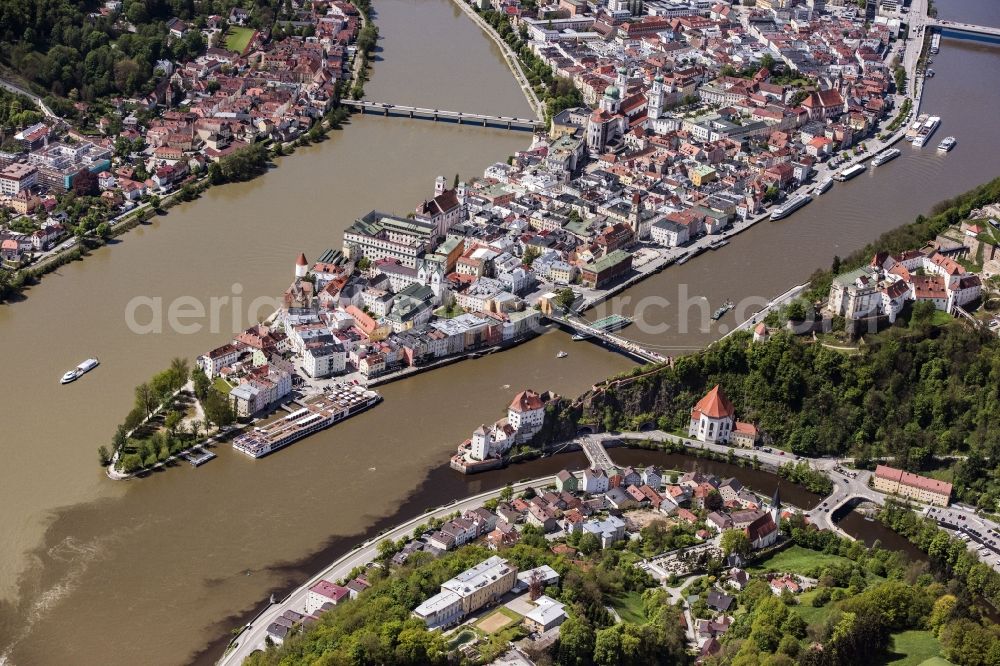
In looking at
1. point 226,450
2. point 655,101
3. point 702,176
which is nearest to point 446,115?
point 655,101

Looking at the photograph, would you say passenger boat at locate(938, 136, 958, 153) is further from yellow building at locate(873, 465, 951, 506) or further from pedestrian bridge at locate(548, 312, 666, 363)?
yellow building at locate(873, 465, 951, 506)

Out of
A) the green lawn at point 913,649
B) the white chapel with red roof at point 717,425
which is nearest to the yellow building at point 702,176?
the white chapel with red roof at point 717,425

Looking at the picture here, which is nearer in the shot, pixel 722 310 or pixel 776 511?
pixel 776 511

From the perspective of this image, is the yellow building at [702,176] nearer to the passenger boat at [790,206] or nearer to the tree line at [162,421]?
the passenger boat at [790,206]

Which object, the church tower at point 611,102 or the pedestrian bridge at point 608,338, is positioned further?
the church tower at point 611,102

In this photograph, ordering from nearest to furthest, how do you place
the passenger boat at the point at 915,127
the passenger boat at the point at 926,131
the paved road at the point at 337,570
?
the paved road at the point at 337,570
the passenger boat at the point at 926,131
the passenger boat at the point at 915,127

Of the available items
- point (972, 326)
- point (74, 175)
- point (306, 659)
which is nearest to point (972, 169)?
point (972, 326)

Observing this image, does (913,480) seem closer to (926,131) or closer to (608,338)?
(608,338)
